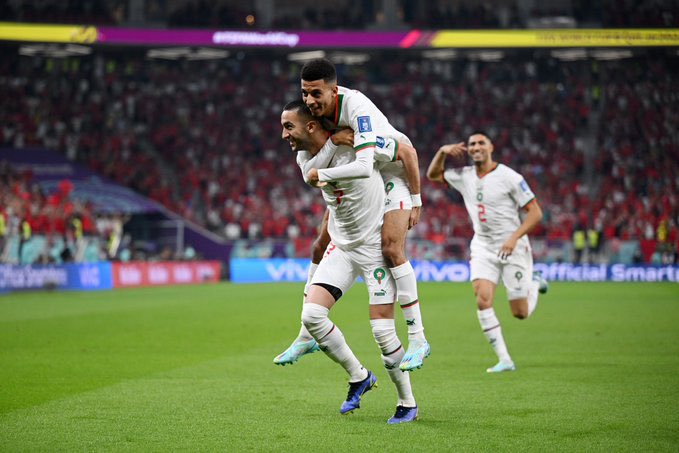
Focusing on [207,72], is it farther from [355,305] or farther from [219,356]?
[219,356]

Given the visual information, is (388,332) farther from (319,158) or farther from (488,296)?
(488,296)

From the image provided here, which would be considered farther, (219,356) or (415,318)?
(219,356)

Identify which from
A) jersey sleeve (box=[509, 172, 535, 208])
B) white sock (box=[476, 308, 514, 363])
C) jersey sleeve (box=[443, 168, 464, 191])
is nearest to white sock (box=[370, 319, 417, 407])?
white sock (box=[476, 308, 514, 363])

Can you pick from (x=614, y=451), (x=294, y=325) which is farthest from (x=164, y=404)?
(x=294, y=325)

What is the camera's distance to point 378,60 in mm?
48969

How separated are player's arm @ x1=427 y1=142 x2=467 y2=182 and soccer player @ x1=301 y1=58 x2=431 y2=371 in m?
1.84

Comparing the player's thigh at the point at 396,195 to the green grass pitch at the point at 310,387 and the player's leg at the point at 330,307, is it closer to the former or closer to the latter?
the player's leg at the point at 330,307

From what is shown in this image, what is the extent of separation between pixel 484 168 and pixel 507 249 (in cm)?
129

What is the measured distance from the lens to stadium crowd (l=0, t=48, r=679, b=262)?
130ft

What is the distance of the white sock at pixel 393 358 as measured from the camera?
295 inches

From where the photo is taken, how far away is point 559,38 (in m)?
43.8

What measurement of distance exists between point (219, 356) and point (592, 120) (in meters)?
36.5

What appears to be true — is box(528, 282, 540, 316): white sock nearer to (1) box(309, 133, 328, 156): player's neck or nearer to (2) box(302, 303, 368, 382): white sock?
(2) box(302, 303, 368, 382): white sock

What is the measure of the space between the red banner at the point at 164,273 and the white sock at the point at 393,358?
976 inches
